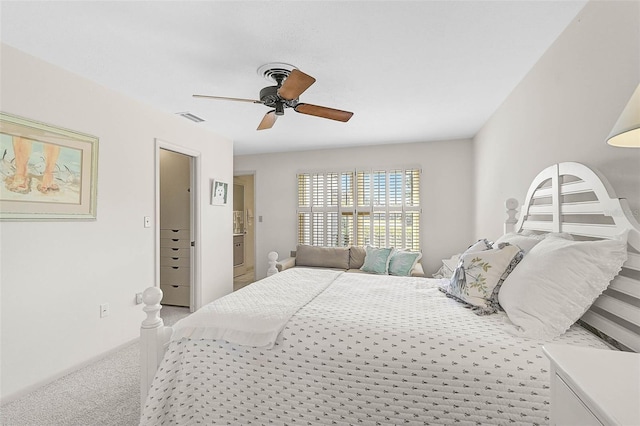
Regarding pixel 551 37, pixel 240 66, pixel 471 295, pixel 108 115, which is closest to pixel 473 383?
pixel 471 295

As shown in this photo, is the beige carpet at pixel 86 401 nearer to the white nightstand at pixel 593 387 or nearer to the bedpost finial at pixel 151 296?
the bedpost finial at pixel 151 296

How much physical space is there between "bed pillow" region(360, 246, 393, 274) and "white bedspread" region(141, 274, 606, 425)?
2.53 m

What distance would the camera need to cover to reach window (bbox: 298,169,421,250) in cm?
485

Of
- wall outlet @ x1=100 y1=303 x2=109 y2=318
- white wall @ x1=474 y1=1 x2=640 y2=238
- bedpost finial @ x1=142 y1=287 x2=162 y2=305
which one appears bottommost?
wall outlet @ x1=100 y1=303 x2=109 y2=318

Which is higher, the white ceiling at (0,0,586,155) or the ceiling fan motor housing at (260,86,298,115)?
the white ceiling at (0,0,586,155)

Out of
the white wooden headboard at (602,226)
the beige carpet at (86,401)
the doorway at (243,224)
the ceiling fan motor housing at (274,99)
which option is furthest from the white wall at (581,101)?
the doorway at (243,224)

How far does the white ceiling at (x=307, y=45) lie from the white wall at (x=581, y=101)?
17 cm

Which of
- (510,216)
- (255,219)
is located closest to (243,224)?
(255,219)

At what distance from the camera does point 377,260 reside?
14.2 feet

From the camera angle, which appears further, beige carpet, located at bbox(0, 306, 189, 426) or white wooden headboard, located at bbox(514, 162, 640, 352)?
beige carpet, located at bbox(0, 306, 189, 426)

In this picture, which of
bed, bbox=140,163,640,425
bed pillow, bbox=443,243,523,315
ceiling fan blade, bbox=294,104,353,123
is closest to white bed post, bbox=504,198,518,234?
bed, bbox=140,163,640,425

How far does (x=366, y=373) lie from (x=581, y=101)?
1.90m

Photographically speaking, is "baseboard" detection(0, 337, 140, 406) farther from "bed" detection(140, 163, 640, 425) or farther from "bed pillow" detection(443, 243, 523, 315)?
"bed pillow" detection(443, 243, 523, 315)

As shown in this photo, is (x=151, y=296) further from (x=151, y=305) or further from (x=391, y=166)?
(x=391, y=166)
